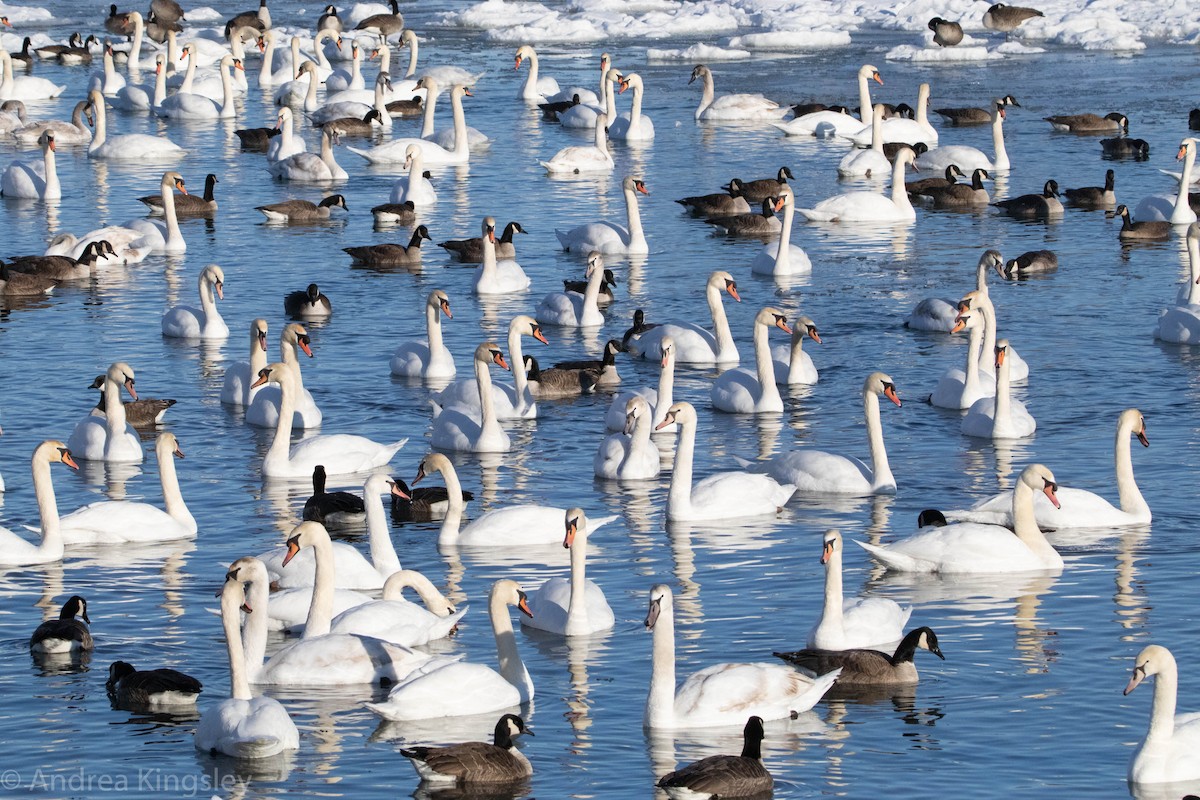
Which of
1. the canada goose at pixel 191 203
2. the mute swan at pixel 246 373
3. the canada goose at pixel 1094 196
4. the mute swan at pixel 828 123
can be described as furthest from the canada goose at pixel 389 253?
the mute swan at pixel 828 123

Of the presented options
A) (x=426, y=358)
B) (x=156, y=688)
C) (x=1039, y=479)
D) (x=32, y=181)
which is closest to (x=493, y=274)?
(x=426, y=358)

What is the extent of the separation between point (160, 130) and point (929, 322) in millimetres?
23050

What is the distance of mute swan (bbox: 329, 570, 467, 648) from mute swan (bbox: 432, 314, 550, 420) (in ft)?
20.8

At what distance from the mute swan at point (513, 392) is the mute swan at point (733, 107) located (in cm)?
2085

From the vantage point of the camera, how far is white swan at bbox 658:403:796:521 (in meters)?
17.7

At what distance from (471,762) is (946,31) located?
4030 cm

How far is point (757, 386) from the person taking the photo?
2153cm

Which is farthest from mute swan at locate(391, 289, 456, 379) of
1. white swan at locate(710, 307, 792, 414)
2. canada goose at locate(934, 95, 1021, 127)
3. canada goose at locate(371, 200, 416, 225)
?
canada goose at locate(934, 95, 1021, 127)

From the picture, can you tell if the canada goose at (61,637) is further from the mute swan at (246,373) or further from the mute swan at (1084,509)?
the mute swan at (246,373)

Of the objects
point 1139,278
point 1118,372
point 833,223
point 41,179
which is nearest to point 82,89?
point 41,179

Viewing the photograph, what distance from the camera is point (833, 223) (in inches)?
1266

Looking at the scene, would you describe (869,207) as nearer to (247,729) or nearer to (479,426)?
(479,426)

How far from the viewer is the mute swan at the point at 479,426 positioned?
2020cm

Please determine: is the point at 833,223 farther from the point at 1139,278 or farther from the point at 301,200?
the point at 301,200
